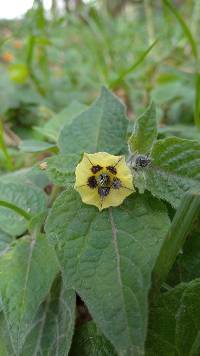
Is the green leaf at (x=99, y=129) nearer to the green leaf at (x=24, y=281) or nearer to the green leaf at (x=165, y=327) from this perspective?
the green leaf at (x=24, y=281)

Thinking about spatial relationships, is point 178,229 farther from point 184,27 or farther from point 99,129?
point 184,27

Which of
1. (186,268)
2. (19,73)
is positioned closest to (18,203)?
(186,268)

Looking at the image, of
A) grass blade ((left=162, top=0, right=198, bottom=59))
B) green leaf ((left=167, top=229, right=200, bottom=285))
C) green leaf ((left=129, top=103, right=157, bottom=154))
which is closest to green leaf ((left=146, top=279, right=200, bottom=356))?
green leaf ((left=167, top=229, right=200, bottom=285))

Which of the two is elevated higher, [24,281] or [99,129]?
[99,129]

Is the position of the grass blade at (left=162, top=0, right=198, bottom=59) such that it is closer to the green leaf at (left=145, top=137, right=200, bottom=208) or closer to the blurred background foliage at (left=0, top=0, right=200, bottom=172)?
the blurred background foliage at (left=0, top=0, right=200, bottom=172)

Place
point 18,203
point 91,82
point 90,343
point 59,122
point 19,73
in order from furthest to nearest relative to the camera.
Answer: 1. point 91,82
2. point 19,73
3. point 59,122
4. point 18,203
5. point 90,343

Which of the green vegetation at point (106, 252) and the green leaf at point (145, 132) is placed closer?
the green vegetation at point (106, 252)

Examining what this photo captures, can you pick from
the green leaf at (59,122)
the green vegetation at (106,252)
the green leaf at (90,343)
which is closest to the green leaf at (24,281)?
A: the green vegetation at (106,252)
